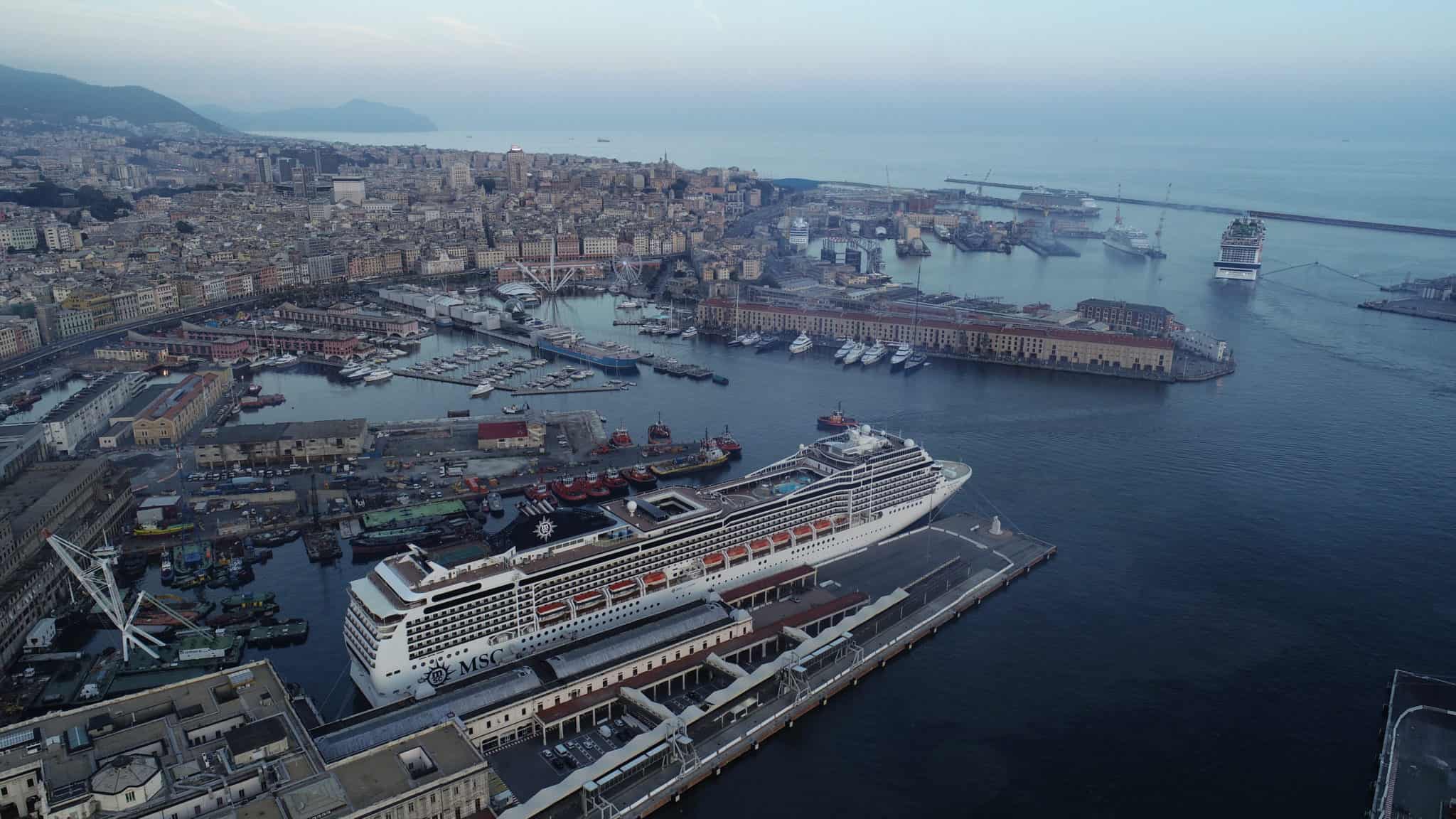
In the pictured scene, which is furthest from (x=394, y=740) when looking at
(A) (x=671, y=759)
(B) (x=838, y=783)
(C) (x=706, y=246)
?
(C) (x=706, y=246)

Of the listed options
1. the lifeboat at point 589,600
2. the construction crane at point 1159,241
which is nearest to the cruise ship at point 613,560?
the lifeboat at point 589,600

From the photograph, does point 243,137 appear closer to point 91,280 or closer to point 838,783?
point 91,280

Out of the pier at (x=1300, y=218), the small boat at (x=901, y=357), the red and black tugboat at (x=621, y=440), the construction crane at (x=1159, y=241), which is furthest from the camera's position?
the pier at (x=1300, y=218)

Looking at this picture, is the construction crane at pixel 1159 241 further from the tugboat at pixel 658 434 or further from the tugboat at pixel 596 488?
the tugboat at pixel 596 488

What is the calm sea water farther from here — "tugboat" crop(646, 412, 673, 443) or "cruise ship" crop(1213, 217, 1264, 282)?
"cruise ship" crop(1213, 217, 1264, 282)

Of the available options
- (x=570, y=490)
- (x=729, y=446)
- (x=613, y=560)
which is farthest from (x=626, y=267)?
(x=613, y=560)

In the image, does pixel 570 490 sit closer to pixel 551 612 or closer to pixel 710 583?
pixel 710 583
